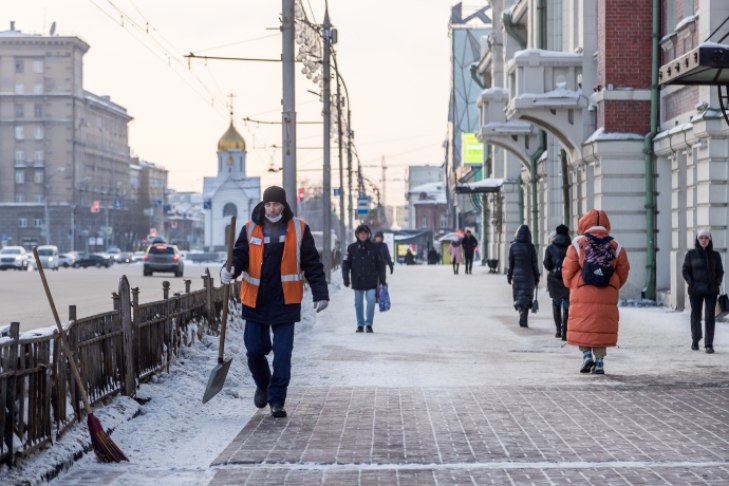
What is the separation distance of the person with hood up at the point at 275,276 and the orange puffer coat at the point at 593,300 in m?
3.83

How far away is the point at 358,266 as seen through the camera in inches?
780

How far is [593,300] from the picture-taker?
13.2m

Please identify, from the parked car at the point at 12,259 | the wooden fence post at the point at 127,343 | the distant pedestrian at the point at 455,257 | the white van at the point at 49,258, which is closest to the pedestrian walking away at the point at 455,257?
the distant pedestrian at the point at 455,257

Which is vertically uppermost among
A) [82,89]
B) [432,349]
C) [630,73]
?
[82,89]

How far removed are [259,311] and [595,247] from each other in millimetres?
4458

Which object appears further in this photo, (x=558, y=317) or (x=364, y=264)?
(x=364, y=264)

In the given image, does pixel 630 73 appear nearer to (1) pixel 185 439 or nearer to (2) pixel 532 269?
(2) pixel 532 269

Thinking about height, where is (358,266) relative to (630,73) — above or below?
below

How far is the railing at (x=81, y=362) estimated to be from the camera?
24.4 ft

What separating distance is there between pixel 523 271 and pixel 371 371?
670 cm

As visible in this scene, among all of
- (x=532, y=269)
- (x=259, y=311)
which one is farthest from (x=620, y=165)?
(x=259, y=311)

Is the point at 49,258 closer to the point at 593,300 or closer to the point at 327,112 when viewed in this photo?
the point at 327,112

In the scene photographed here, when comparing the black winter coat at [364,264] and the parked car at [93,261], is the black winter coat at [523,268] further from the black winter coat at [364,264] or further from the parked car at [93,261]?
the parked car at [93,261]

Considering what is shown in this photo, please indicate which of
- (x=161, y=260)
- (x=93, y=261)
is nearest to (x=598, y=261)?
(x=161, y=260)
